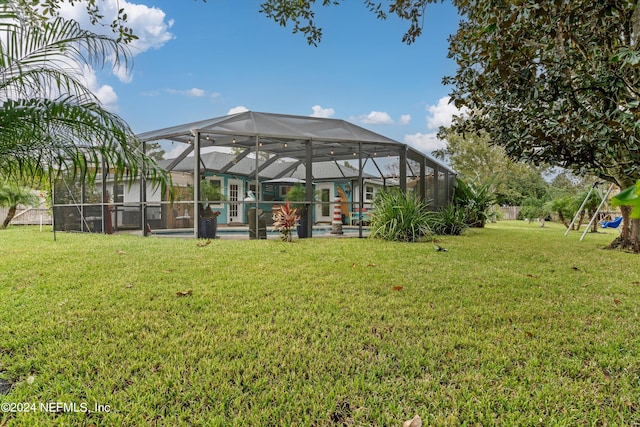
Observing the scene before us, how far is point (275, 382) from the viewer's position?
202 cm

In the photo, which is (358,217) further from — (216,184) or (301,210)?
(216,184)

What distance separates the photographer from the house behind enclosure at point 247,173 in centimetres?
954

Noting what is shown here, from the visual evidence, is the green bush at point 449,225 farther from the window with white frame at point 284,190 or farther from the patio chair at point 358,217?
the window with white frame at point 284,190

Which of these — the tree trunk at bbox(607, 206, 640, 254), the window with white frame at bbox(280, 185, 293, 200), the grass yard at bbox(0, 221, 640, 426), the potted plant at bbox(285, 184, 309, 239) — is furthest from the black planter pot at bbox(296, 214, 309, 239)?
the tree trunk at bbox(607, 206, 640, 254)

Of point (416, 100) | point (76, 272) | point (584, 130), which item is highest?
point (416, 100)

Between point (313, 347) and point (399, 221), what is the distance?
21.9 ft

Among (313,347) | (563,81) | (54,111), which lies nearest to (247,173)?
(54,111)

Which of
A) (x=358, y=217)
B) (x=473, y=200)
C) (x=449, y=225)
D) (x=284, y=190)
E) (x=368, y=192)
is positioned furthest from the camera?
(x=473, y=200)

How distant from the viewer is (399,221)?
28.9ft

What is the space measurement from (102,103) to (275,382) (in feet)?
7.72

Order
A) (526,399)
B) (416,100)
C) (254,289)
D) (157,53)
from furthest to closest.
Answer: (416,100) < (157,53) < (254,289) < (526,399)

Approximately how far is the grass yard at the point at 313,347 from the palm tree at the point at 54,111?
48.8 inches

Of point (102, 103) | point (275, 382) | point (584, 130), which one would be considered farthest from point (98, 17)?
point (584, 130)

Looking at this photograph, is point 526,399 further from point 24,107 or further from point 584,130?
point 24,107
